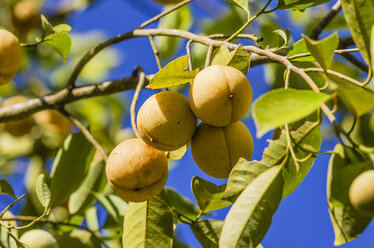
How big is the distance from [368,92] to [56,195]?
4.27ft

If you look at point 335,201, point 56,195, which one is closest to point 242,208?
point 335,201

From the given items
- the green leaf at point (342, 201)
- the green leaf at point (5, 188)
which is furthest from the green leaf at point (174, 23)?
the green leaf at point (342, 201)

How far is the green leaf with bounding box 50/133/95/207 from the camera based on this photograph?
1.86 metres

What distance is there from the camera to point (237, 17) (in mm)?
2498

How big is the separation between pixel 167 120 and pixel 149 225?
0.36 meters

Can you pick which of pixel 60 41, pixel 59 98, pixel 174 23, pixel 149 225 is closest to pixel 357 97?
pixel 149 225

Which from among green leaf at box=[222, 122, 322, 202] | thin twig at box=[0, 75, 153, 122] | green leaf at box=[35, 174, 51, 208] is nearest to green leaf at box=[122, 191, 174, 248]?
green leaf at box=[35, 174, 51, 208]

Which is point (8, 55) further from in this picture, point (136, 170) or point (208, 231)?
point (208, 231)

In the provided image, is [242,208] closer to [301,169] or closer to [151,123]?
[301,169]

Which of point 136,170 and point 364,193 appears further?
point 136,170

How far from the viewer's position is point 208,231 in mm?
1471

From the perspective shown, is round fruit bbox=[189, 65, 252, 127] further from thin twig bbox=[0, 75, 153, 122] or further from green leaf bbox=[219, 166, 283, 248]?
→ thin twig bbox=[0, 75, 153, 122]

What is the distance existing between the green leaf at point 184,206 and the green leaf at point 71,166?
34 centimetres

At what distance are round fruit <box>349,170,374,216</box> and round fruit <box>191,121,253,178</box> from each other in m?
0.41
